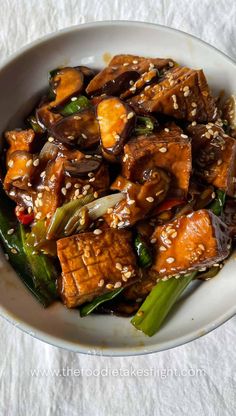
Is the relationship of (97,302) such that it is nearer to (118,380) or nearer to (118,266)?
(118,266)

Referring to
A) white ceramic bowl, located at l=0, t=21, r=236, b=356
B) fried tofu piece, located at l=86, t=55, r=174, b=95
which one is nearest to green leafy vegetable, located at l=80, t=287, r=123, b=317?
white ceramic bowl, located at l=0, t=21, r=236, b=356

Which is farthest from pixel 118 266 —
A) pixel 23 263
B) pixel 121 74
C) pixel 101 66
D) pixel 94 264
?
pixel 101 66

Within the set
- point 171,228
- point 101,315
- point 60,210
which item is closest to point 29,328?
point 101,315

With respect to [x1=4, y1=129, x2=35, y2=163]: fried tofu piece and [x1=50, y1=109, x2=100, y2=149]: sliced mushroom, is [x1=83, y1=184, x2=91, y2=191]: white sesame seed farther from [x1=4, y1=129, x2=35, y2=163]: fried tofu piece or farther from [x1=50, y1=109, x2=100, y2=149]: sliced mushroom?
[x1=4, y1=129, x2=35, y2=163]: fried tofu piece

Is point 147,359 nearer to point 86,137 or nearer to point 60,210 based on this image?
point 60,210

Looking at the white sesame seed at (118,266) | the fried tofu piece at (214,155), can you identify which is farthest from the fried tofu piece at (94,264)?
the fried tofu piece at (214,155)

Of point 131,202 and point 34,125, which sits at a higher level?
point 34,125

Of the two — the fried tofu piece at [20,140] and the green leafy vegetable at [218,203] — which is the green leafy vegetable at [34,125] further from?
the green leafy vegetable at [218,203]
